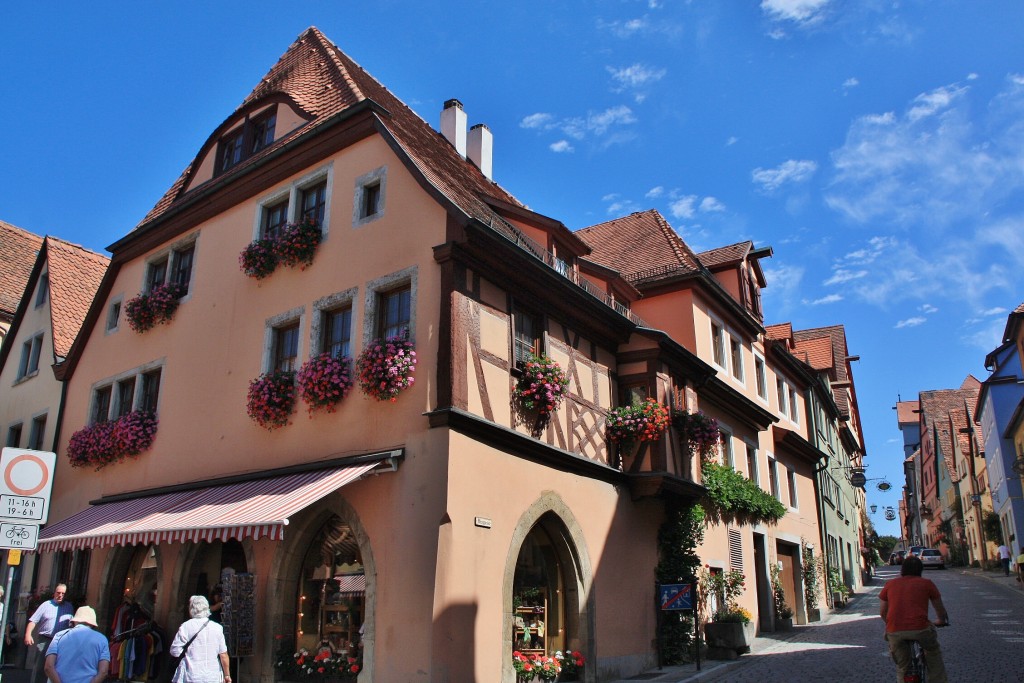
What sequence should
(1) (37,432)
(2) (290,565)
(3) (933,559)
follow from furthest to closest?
(3) (933,559) → (1) (37,432) → (2) (290,565)

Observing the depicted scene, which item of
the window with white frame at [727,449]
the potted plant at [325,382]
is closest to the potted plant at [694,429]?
the window with white frame at [727,449]

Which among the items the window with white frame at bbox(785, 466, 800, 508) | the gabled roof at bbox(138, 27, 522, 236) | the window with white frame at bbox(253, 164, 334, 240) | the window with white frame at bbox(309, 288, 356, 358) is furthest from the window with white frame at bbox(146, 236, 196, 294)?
A: the window with white frame at bbox(785, 466, 800, 508)

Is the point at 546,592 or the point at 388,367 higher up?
the point at 388,367

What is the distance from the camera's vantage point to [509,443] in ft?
39.3

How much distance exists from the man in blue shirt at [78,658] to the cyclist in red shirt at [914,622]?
25.0 ft

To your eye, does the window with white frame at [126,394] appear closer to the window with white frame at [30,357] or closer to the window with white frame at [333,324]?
the window with white frame at [30,357]

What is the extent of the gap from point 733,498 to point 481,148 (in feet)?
33.5

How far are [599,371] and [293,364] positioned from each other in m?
5.50

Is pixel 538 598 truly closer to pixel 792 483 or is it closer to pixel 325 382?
pixel 325 382

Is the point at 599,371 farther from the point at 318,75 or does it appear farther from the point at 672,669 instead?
the point at 318,75

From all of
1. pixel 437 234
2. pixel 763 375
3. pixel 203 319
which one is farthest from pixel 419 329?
pixel 763 375

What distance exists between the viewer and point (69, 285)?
22.0 m

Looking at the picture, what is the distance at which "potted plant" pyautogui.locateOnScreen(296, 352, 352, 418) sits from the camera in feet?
40.1

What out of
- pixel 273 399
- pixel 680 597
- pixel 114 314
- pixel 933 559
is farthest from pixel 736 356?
pixel 933 559
